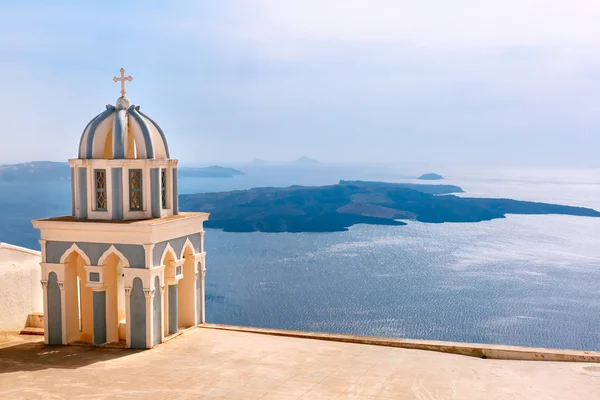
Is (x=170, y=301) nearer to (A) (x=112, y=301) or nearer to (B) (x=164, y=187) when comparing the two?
(A) (x=112, y=301)

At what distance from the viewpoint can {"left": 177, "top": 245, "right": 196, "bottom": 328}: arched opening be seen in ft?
39.0

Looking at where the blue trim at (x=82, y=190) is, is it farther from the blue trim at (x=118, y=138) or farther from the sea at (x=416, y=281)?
the sea at (x=416, y=281)

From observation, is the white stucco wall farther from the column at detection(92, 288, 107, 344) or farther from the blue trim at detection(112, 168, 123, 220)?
the blue trim at detection(112, 168, 123, 220)

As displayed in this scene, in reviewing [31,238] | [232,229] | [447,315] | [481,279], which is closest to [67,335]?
[447,315]

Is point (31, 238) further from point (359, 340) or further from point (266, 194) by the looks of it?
point (359, 340)

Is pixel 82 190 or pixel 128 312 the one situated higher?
pixel 82 190

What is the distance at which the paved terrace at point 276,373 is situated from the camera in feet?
26.2

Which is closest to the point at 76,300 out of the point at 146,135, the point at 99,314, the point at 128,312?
the point at 99,314

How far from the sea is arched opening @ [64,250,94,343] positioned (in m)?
40.6

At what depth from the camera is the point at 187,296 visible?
39.4 feet

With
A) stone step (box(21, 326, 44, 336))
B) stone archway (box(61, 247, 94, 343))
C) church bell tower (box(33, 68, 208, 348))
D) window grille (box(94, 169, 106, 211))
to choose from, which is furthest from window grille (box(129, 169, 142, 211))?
stone step (box(21, 326, 44, 336))

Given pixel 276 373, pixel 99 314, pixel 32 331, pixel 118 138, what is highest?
pixel 118 138

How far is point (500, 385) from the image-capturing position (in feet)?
27.6

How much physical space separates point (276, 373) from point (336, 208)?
391ft
